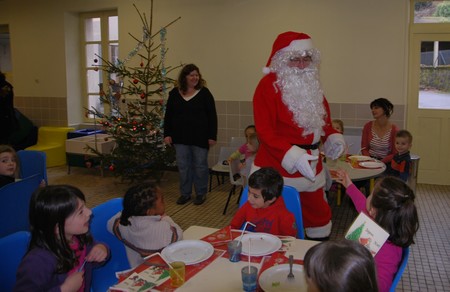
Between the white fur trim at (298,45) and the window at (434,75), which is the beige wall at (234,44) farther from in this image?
the white fur trim at (298,45)

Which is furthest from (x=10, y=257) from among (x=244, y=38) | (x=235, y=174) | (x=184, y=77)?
(x=244, y=38)

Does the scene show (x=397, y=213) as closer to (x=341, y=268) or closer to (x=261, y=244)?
(x=261, y=244)

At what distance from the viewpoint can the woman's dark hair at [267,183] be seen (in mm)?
2402

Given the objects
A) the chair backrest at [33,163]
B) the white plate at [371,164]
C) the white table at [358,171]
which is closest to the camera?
the chair backrest at [33,163]

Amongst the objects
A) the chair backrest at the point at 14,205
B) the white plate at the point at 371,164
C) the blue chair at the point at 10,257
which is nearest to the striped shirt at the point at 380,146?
the white plate at the point at 371,164

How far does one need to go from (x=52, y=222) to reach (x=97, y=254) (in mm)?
289

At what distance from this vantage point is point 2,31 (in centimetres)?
834

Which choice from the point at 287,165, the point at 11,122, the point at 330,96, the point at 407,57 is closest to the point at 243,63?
the point at 330,96

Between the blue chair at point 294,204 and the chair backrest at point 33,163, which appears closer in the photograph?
the blue chair at point 294,204

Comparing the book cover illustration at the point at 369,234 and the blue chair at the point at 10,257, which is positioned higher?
the book cover illustration at the point at 369,234

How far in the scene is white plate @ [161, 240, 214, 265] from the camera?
190cm

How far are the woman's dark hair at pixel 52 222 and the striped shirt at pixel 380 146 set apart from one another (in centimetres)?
377

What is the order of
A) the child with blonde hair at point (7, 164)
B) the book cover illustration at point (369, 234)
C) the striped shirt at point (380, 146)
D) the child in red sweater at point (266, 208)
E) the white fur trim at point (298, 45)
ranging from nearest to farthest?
the book cover illustration at point (369, 234)
the child in red sweater at point (266, 208)
the white fur trim at point (298, 45)
the child with blonde hair at point (7, 164)
the striped shirt at point (380, 146)

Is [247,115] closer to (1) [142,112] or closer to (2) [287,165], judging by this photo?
(1) [142,112]
